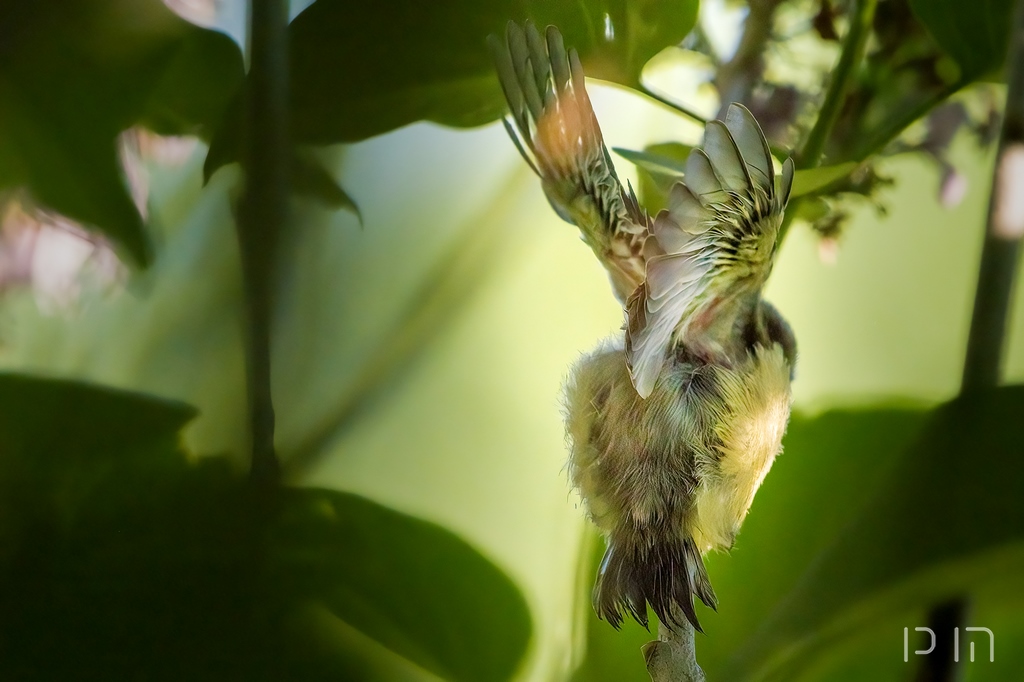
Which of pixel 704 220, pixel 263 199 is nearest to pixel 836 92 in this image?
pixel 704 220

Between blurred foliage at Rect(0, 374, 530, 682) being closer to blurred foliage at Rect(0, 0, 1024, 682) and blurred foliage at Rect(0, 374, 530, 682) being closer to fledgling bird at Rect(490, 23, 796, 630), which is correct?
blurred foliage at Rect(0, 0, 1024, 682)

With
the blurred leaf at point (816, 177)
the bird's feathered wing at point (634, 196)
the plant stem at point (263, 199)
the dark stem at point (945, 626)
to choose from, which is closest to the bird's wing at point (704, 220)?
the bird's feathered wing at point (634, 196)

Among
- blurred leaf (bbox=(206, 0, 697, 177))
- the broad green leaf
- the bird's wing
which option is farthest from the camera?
the broad green leaf

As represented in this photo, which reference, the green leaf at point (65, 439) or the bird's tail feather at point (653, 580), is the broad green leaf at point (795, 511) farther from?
the green leaf at point (65, 439)

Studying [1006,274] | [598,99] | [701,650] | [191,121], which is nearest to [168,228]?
[191,121]

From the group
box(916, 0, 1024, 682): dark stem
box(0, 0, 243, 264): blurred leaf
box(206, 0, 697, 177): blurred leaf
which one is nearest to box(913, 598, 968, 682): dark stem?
box(916, 0, 1024, 682): dark stem

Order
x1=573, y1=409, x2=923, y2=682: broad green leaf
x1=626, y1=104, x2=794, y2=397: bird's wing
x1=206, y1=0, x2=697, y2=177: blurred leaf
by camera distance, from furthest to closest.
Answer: x1=573, y1=409, x2=923, y2=682: broad green leaf
x1=206, y1=0, x2=697, y2=177: blurred leaf
x1=626, y1=104, x2=794, y2=397: bird's wing

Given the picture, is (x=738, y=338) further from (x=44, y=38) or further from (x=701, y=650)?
(x=44, y=38)
